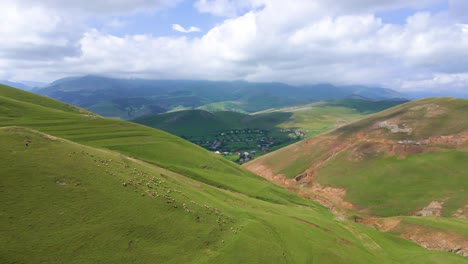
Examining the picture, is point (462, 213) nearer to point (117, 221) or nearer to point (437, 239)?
point (437, 239)

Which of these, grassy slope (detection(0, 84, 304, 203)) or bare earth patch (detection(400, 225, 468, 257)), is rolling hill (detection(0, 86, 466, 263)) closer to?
bare earth patch (detection(400, 225, 468, 257))

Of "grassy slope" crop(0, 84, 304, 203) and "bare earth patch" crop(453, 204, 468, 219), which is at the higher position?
"grassy slope" crop(0, 84, 304, 203)

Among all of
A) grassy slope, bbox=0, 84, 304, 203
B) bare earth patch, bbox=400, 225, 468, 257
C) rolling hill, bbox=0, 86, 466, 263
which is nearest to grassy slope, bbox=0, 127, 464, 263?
rolling hill, bbox=0, 86, 466, 263

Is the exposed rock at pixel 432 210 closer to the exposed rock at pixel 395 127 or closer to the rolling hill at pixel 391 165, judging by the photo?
the rolling hill at pixel 391 165

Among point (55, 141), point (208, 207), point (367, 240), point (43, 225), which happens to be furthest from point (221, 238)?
point (367, 240)

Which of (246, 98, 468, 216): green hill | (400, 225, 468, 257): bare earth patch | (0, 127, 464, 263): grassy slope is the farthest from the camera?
(246, 98, 468, 216): green hill

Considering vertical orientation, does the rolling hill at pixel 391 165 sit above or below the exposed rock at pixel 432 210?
above

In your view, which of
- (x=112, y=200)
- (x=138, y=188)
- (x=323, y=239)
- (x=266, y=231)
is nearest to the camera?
(x=112, y=200)

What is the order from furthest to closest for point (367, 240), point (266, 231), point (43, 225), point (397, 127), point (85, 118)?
point (397, 127)
point (85, 118)
point (367, 240)
point (266, 231)
point (43, 225)

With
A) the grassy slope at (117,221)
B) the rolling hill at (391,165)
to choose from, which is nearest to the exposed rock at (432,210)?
the rolling hill at (391,165)

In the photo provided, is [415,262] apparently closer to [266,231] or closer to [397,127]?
[266,231]

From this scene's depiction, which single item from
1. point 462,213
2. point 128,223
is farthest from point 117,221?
point 462,213
